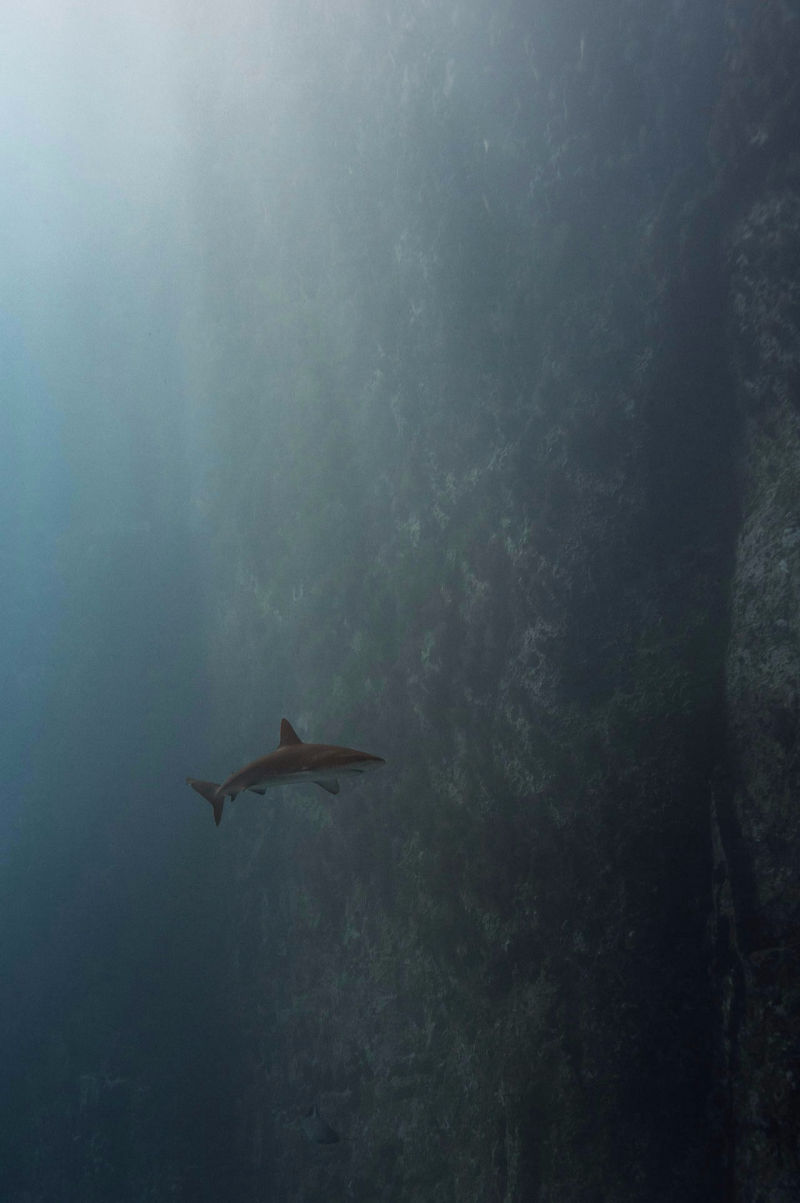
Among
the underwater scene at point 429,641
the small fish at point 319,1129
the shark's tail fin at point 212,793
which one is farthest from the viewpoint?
the small fish at point 319,1129

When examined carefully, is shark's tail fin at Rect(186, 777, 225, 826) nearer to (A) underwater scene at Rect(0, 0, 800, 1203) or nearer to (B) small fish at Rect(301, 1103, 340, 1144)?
(A) underwater scene at Rect(0, 0, 800, 1203)

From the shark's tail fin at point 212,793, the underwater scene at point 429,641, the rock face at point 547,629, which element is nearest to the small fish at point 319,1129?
the underwater scene at point 429,641

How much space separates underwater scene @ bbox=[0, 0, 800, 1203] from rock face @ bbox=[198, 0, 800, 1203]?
0.16ft

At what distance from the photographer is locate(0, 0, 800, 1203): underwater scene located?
6.48 m

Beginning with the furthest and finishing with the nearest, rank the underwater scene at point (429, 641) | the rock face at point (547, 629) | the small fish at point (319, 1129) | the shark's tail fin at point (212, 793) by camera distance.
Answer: the small fish at point (319, 1129) < the underwater scene at point (429, 641) < the rock face at point (547, 629) < the shark's tail fin at point (212, 793)

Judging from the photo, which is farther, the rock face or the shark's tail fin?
the rock face

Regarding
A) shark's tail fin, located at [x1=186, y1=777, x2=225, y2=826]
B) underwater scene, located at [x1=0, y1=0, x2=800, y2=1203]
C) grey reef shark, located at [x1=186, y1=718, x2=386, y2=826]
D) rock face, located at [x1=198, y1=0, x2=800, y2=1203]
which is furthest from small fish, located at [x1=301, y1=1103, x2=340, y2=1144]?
grey reef shark, located at [x1=186, y1=718, x2=386, y2=826]

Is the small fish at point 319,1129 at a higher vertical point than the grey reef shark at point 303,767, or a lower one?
lower

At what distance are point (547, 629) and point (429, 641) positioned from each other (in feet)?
8.40

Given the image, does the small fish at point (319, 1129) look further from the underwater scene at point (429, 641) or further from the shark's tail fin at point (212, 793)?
the shark's tail fin at point (212, 793)

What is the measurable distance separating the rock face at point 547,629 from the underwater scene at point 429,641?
5cm

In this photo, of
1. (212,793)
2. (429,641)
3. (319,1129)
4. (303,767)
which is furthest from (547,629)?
(319,1129)

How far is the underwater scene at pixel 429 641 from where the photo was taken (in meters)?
6.48

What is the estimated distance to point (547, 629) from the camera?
870 centimetres
